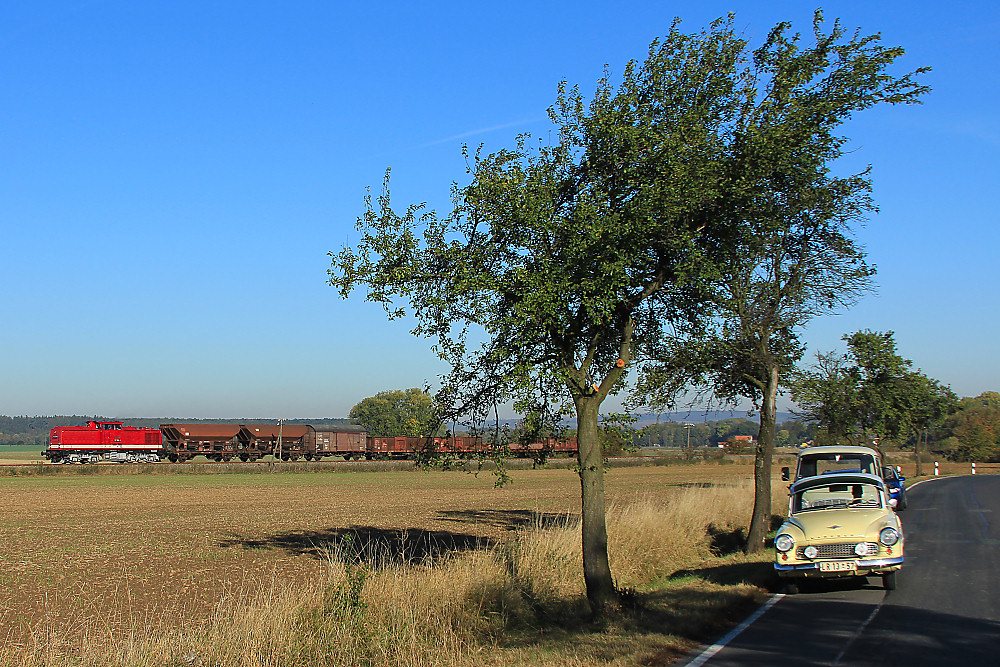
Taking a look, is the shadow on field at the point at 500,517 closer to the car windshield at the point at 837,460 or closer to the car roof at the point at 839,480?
the car windshield at the point at 837,460

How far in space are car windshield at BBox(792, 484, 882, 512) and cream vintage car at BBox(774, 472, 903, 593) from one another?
20 cm

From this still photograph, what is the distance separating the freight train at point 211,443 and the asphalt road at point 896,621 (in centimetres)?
5133

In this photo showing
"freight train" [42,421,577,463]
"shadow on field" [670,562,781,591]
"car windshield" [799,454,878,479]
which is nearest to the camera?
"shadow on field" [670,562,781,591]

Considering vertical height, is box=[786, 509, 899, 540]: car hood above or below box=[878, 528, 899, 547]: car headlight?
above

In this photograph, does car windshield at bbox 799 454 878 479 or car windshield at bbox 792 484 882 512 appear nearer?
car windshield at bbox 792 484 882 512

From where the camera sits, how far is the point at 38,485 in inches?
1930

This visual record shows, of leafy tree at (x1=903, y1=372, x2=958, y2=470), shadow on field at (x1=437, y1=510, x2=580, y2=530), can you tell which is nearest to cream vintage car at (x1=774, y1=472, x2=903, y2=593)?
shadow on field at (x1=437, y1=510, x2=580, y2=530)

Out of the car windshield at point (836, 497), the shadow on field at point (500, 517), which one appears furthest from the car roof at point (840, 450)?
the shadow on field at point (500, 517)

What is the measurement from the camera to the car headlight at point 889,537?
1282 cm

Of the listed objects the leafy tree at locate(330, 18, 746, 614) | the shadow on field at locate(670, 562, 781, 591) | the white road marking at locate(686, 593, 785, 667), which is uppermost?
the leafy tree at locate(330, 18, 746, 614)

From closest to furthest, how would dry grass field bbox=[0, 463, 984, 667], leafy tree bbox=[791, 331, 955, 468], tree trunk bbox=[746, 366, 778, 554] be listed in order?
dry grass field bbox=[0, 463, 984, 667]
tree trunk bbox=[746, 366, 778, 554]
leafy tree bbox=[791, 331, 955, 468]

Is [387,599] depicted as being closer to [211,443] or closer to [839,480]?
[839,480]

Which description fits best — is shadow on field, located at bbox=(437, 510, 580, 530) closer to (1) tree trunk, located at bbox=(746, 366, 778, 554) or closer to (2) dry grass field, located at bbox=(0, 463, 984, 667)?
(2) dry grass field, located at bbox=(0, 463, 984, 667)

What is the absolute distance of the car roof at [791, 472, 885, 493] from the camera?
14.8m
